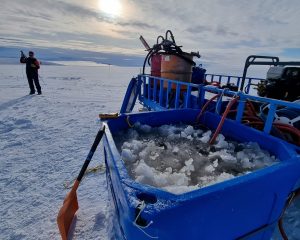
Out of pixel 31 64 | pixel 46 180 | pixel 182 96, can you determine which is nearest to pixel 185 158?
pixel 46 180

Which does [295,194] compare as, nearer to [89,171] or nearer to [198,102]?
[198,102]

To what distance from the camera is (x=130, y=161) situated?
185 cm

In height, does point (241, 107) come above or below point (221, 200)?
above

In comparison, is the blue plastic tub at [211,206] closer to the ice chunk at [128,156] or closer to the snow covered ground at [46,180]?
the ice chunk at [128,156]

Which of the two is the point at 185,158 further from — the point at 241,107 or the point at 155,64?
the point at 155,64

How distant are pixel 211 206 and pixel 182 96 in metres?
3.34

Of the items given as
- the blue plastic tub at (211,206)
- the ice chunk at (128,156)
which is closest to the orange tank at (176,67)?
the ice chunk at (128,156)

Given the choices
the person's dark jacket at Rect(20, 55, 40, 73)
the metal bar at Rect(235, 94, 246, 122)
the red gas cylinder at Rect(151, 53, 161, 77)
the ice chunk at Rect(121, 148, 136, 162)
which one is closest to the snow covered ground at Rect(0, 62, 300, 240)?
the ice chunk at Rect(121, 148, 136, 162)

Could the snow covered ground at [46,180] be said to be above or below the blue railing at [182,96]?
below

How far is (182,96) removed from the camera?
4254mm

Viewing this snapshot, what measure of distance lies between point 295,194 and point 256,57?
2695 millimetres

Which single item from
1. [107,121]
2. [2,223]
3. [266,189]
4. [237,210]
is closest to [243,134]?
Result: [266,189]

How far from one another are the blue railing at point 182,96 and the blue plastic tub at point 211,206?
1.40ft

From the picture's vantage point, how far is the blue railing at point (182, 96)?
2031mm
